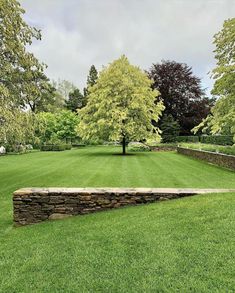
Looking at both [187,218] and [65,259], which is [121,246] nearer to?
[65,259]

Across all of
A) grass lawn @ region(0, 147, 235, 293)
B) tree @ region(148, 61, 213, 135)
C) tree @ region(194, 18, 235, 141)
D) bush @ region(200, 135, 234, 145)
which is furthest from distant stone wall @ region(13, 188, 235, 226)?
tree @ region(148, 61, 213, 135)

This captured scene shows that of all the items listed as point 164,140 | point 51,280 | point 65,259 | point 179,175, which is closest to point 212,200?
point 65,259

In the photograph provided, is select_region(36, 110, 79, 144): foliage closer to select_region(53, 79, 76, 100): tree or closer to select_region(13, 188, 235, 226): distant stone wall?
select_region(13, 188, 235, 226): distant stone wall

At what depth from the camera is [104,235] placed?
188 inches

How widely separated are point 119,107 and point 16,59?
43.2ft

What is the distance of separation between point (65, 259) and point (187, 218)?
2039 mm

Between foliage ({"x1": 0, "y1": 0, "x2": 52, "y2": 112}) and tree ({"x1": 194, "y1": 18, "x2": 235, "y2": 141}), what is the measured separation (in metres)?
7.30

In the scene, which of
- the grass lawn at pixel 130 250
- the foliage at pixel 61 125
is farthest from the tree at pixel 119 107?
the grass lawn at pixel 130 250

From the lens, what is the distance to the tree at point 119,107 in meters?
23.4

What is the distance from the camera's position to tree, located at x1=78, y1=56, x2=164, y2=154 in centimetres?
2339

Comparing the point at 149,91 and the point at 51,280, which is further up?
the point at 149,91

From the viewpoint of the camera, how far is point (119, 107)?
23953mm

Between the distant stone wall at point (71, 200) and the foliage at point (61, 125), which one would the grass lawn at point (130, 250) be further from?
the foliage at point (61, 125)

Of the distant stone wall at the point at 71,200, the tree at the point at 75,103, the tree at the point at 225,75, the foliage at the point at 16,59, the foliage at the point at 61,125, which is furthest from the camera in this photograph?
the tree at the point at 75,103
